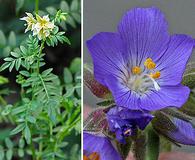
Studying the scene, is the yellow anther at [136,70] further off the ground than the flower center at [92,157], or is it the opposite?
the yellow anther at [136,70]

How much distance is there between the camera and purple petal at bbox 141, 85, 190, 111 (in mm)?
394

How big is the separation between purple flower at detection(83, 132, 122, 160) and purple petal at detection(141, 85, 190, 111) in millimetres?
38

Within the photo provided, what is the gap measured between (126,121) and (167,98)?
0.04 metres

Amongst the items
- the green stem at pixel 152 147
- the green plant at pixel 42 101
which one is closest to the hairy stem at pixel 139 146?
the green stem at pixel 152 147

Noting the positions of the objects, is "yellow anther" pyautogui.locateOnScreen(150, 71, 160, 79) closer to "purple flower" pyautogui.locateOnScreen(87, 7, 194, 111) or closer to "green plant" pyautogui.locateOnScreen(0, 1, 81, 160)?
"purple flower" pyautogui.locateOnScreen(87, 7, 194, 111)

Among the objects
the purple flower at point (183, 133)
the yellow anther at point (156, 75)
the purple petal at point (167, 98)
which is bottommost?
the purple flower at point (183, 133)

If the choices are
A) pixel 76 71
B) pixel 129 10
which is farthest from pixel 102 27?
pixel 76 71

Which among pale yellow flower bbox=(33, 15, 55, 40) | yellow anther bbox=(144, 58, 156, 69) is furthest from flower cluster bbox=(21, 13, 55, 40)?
yellow anther bbox=(144, 58, 156, 69)

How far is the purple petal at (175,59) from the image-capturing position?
41 cm

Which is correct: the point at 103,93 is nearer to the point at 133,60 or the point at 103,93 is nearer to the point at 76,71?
the point at 133,60

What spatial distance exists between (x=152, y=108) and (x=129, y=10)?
8 centimetres

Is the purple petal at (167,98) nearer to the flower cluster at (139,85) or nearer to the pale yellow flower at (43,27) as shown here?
the flower cluster at (139,85)

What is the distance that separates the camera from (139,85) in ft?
1.45

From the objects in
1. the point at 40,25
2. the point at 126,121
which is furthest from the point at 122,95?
the point at 40,25
